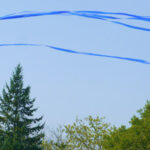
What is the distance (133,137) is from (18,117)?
14.0 m

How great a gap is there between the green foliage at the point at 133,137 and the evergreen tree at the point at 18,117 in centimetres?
882

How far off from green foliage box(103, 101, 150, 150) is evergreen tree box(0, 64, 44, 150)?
8823mm

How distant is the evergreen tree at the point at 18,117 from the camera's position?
32438mm

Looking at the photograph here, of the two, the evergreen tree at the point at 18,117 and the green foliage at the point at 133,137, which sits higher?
the evergreen tree at the point at 18,117

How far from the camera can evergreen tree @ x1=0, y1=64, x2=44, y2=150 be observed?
32438 millimetres

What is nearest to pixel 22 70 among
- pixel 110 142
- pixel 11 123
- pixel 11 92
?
pixel 11 92

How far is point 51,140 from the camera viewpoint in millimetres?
37312

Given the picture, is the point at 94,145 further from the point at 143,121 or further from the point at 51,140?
the point at 143,121

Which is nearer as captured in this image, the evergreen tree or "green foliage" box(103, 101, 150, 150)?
"green foliage" box(103, 101, 150, 150)

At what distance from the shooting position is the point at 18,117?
34250mm

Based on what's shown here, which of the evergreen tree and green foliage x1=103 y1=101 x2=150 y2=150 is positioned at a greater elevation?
the evergreen tree

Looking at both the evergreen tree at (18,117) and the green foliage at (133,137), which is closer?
the green foliage at (133,137)

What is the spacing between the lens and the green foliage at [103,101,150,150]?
77.5 ft

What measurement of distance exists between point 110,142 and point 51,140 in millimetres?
12558
